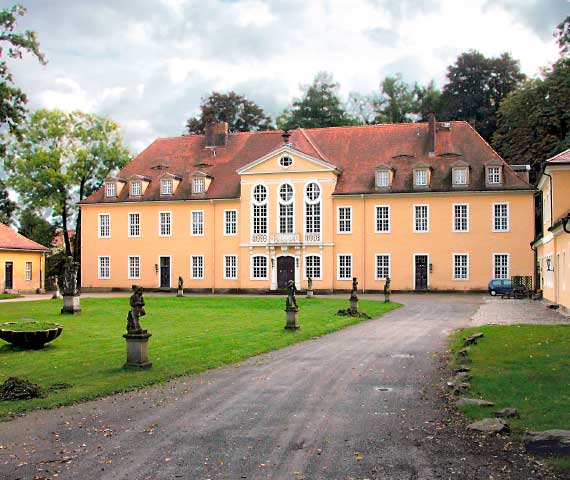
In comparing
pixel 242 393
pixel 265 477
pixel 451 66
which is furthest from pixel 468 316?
pixel 451 66

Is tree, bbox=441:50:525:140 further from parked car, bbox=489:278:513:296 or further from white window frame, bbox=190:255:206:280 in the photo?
white window frame, bbox=190:255:206:280

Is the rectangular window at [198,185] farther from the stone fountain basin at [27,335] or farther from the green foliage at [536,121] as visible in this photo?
the stone fountain basin at [27,335]

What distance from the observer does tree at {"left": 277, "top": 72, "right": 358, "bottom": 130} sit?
67.1 m

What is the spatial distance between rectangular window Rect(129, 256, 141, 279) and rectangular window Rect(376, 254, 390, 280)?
17951 mm

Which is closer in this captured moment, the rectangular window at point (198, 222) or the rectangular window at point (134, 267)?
the rectangular window at point (198, 222)

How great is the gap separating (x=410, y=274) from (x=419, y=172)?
6751mm

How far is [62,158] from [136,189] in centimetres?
864

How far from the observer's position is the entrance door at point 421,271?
4566 cm

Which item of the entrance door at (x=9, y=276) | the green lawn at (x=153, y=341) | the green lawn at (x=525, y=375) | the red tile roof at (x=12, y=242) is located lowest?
the green lawn at (x=153, y=341)

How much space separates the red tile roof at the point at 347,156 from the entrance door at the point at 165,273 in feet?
15.4

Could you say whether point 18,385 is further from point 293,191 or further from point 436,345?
A: point 293,191

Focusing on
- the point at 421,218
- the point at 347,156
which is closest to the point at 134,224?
the point at 347,156

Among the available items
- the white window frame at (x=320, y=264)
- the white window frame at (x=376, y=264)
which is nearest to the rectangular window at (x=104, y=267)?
the white window frame at (x=320, y=264)

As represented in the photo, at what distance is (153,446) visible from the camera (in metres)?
8.28
